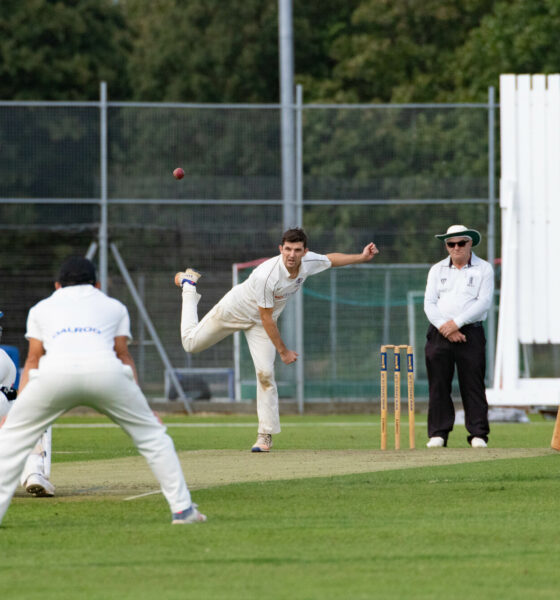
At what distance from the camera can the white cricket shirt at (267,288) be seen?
10820mm

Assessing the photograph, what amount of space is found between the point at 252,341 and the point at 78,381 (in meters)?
4.93

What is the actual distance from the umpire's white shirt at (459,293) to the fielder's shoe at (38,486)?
A: 4.56m

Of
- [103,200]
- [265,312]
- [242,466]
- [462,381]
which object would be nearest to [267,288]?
[265,312]

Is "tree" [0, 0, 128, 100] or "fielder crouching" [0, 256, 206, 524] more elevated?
"tree" [0, 0, 128, 100]

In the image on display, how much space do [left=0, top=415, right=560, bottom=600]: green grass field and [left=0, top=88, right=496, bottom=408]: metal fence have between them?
8233 mm

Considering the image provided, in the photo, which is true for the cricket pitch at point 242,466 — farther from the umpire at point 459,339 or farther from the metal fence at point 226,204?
the metal fence at point 226,204

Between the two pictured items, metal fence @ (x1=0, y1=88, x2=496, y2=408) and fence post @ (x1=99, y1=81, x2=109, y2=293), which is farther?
metal fence @ (x1=0, y1=88, x2=496, y2=408)

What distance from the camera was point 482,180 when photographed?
62.2 feet

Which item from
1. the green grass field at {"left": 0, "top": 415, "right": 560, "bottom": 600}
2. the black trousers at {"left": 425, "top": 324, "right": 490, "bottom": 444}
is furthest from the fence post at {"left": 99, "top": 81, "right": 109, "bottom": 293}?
the green grass field at {"left": 0, "top": 415, "right": 560, "bottom": 600}

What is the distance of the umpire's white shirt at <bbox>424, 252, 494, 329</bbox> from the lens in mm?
11641

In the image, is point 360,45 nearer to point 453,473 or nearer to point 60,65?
point 60,65

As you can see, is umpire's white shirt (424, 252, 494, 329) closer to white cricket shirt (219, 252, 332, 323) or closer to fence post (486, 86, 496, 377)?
white cricket shirt (219, 252, 332, 323)

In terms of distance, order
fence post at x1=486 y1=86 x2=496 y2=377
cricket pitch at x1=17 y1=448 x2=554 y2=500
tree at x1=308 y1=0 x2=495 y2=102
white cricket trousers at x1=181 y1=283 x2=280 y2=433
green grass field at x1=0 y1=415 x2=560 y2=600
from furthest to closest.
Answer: tree at x1=308 y1=0 x2=495 y2=102 → fence post at x1=486 y1=86 x2=496 y2=377 → white cricket trousers at x1=181 y1=283 x2=280 y2=433 → cricket pitch at x1=17 y1=448 x2=554 y2=500 → green grass field at x1=0 y1=415 x2=560 y2=600

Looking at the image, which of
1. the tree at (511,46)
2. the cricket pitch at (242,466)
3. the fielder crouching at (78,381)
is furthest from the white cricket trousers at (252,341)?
the tree at (511,46)
